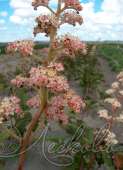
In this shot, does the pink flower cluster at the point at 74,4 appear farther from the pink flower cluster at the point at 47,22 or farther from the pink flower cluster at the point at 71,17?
the pink flower cluster at the point at 47,22

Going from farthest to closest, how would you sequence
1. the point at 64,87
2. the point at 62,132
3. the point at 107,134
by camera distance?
the point at 62,132, the point at 107,134, the point at 64,87

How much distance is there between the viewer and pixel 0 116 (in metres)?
1.33

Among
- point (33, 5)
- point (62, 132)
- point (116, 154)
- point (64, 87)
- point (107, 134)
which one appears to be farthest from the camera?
point (62, 132)

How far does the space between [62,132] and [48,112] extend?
1516 mm

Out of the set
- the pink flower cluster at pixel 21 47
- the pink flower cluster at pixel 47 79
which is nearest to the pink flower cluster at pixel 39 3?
the pink flower cluster at pixel 21 47

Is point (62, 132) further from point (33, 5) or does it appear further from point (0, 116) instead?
point (33, 5)

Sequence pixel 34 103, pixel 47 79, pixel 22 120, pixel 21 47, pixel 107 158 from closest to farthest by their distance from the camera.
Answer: pixel 47 79, pixel 21 47, pixel 34 103, pixel 107 158, pixel 22 120

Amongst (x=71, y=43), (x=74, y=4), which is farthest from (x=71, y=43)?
(x=74, y=4)

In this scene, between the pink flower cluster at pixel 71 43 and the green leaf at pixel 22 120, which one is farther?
the green leaf at pixel 22 120

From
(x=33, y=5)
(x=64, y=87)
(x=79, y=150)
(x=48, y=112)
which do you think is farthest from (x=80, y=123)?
(x=33, y=5)

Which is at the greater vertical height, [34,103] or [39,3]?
[39,3]

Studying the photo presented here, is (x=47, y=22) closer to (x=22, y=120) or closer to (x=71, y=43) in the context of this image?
(x=71, y=43)

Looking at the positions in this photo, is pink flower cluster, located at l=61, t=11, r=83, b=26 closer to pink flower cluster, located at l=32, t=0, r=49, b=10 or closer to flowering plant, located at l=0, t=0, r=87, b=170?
flowering plant, located at l=0, t=0, r=87, b=170

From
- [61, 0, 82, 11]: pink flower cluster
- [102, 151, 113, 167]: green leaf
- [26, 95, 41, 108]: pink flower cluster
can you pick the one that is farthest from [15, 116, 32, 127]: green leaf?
[61, 0, 82, 11]: pink flower cluster
